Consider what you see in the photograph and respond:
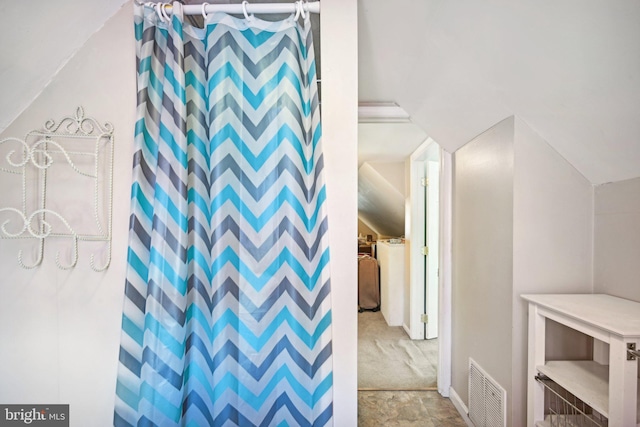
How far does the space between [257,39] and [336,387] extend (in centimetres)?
134

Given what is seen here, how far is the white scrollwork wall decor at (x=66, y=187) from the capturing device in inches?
45.2

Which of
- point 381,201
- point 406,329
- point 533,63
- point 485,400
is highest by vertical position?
point 533,63

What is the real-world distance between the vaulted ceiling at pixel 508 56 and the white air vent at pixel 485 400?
3.53ft

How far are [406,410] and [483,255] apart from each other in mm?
1153

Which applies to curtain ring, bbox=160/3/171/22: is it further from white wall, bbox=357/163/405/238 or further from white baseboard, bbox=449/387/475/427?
white wall, bbox=357/163/405/238

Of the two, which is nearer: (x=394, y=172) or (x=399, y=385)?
(x=399, y=385)

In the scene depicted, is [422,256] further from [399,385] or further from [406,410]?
[406,410]

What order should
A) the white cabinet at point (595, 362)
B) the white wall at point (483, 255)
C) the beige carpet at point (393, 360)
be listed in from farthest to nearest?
the beige carpet at point (393, 360), the white wall at point (483, 255), the white cabinet at point (595, 362)

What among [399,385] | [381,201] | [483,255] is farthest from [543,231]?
[381,201]

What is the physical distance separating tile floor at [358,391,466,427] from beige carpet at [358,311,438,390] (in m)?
0.09

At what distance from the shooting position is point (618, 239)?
1142 mm

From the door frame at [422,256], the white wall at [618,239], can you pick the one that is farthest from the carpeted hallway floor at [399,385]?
the white wall at [618,239]

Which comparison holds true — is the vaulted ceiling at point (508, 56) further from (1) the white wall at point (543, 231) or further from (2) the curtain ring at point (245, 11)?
(2) the curtain ring at point (245, 11)

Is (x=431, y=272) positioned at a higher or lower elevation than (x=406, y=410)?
higher
